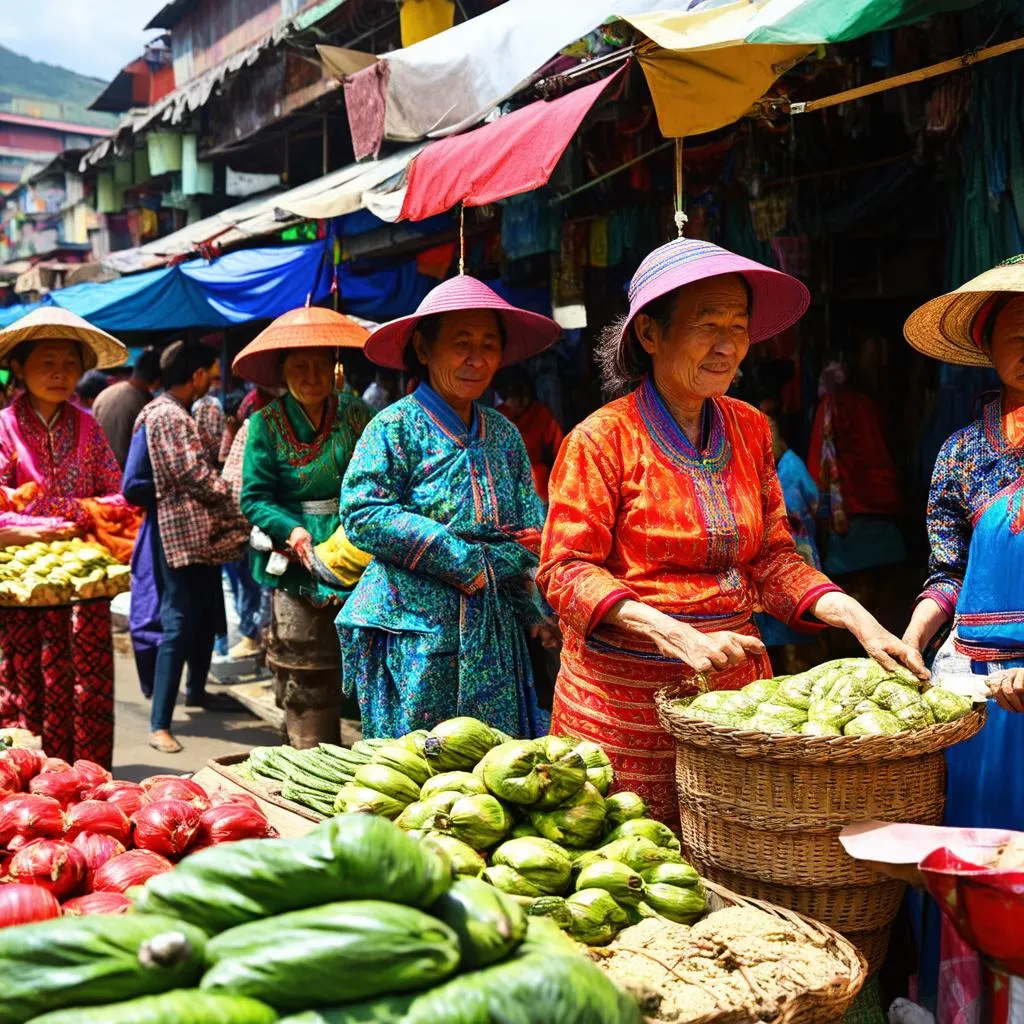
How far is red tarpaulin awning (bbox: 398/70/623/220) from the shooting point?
12.5ft

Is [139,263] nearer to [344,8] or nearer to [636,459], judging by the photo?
[344,8]

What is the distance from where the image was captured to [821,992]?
5.73 feet

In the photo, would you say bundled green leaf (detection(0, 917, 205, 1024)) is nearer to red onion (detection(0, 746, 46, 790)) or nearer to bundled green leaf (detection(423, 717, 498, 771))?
bundled green leaf (detection(423, 717, 498, 771))

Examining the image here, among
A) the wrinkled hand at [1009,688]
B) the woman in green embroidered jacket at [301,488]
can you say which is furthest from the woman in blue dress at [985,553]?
the woman in green embroidered jacket at [301,488]

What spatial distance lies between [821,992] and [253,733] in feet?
16.9

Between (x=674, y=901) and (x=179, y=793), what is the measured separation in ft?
3.55

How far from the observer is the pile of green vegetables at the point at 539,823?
1970 mm

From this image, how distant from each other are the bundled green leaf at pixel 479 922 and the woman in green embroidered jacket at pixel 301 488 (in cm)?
332

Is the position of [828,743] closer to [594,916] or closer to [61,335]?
[594,916]

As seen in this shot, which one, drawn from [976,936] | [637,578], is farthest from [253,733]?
[976,936]

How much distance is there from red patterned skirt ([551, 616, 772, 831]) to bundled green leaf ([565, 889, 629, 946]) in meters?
0.65

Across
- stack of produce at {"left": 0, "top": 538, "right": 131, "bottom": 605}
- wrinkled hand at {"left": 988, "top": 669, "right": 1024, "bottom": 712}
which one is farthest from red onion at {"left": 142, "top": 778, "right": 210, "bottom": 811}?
stack of produce at {"left": 0, "top": 538, "right": 131, "bottom": 605}

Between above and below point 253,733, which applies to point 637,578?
above

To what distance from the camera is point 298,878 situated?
4.39 feet
